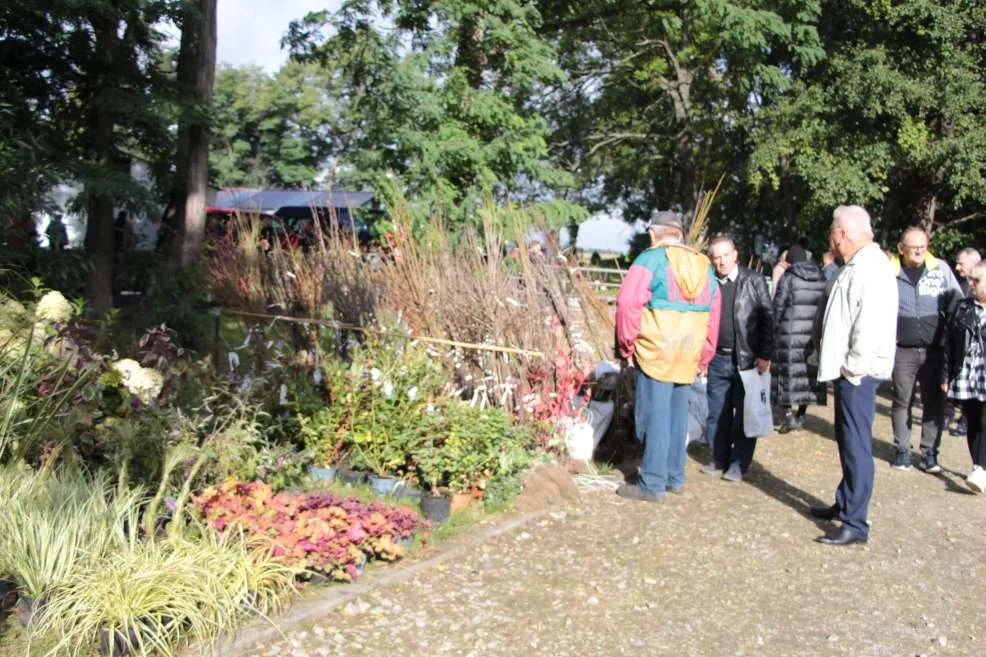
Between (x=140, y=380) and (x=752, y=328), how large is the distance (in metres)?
4.03

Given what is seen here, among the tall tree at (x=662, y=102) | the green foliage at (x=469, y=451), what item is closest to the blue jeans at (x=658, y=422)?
the green foliage at (x=469, y=451)

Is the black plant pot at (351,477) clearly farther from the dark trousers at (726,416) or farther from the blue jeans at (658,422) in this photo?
the dark trousers at (726,416)

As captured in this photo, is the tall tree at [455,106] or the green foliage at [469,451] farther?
the tall tree at [455,106]

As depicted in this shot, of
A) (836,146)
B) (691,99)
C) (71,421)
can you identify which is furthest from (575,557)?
(691,99)

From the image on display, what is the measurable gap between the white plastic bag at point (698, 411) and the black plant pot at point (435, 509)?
278cm

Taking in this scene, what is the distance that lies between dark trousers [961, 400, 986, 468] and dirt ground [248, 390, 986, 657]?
1.74 ft

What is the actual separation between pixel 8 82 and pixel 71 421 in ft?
19.5

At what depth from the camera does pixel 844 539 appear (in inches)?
207

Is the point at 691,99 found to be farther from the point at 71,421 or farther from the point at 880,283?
the point at 71,421

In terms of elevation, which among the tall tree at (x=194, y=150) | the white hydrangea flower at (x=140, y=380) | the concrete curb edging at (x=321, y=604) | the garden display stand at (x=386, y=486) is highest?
the tall tree at (x=194, y=150)

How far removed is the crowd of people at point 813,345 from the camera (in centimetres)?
518

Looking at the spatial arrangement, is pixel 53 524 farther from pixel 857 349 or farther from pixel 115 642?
pixel 857 349

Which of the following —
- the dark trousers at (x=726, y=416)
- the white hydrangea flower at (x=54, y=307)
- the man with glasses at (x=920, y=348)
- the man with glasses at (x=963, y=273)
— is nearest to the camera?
the white hydrangea flower at (x=54, y=307)

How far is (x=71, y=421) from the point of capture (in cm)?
446
